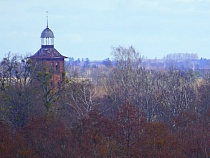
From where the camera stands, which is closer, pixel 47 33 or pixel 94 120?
pixel 94 120

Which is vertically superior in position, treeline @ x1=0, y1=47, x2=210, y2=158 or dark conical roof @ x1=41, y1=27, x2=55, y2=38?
dark conical roof @ x1=41, y1=27, x2=55, y2=38

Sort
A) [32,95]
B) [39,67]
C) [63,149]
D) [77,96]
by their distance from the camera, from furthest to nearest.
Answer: [77,96]
[39,67]
[32,95]
[63,149]

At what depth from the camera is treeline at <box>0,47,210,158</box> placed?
92.6 feet

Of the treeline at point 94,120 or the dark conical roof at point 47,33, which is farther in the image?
the dark conical roof at point 47,33

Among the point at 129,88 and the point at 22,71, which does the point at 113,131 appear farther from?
the point at 129,88

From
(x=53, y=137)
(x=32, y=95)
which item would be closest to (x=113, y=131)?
(x=53, y=137)

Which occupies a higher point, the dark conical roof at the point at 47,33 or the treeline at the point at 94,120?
the dark conical roof at the point at 47,33

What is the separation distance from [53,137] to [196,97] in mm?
22507

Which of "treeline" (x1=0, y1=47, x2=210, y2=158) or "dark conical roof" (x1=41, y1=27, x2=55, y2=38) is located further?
"dark conical roof" (x1=41, y1=27, x2=55, y2=38)

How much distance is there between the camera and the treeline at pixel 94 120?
28.2 meters

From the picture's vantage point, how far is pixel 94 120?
3012cm

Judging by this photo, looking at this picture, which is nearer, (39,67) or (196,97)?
(39,67)

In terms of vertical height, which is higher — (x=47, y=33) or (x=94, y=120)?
(x=47, y=33)

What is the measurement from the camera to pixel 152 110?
43125 millimetres
